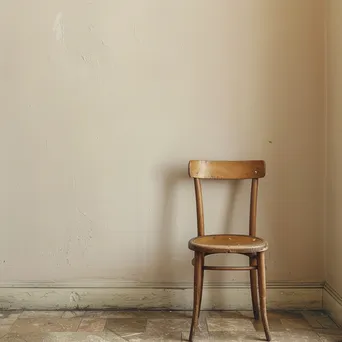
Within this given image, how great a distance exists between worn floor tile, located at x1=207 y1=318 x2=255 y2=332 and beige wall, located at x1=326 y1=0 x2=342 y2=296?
527 millimetres

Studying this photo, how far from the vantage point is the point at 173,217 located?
2.68 m

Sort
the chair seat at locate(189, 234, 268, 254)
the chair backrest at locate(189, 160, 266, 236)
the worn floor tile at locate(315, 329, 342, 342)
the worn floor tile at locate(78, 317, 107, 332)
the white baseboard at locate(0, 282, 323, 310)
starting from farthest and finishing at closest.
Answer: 1. the white baseboard at locate(0, 282, 323, 310)
2. the chair backrest at locate(189, 160, 266, 236)
3. the worn floor tile at locate(78, 317, 107, 332)
4. the worn floor tile at locate(315, 329, 342, 342)
5. the chair seat at locate(189, 234, 268, 254)

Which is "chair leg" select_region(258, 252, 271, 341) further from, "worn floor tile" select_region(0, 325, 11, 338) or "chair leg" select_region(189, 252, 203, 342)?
"worn floor tile" select_region(0, 325, 11, 338)

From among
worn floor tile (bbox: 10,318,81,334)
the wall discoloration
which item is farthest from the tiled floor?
the wall discoloration

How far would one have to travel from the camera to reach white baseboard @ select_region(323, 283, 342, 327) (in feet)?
8.03

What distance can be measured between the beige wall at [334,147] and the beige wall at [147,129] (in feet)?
0.22

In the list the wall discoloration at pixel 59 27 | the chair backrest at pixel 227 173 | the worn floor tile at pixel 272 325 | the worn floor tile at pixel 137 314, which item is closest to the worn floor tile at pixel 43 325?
the worn floor tile at pixel 137 314

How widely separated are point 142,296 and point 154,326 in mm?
278

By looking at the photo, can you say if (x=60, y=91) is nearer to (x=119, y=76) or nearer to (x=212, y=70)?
(x=119, y=76)

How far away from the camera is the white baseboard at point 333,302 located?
2.45m

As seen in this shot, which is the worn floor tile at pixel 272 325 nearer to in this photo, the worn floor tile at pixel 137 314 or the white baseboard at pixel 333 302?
the white baseboard at pixel 333 302

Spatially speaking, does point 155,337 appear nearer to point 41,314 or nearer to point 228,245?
point 228,245

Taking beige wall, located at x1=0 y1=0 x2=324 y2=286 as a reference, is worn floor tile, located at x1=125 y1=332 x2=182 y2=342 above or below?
below

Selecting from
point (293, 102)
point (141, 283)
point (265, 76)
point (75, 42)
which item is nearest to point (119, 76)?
point (75, 42)
